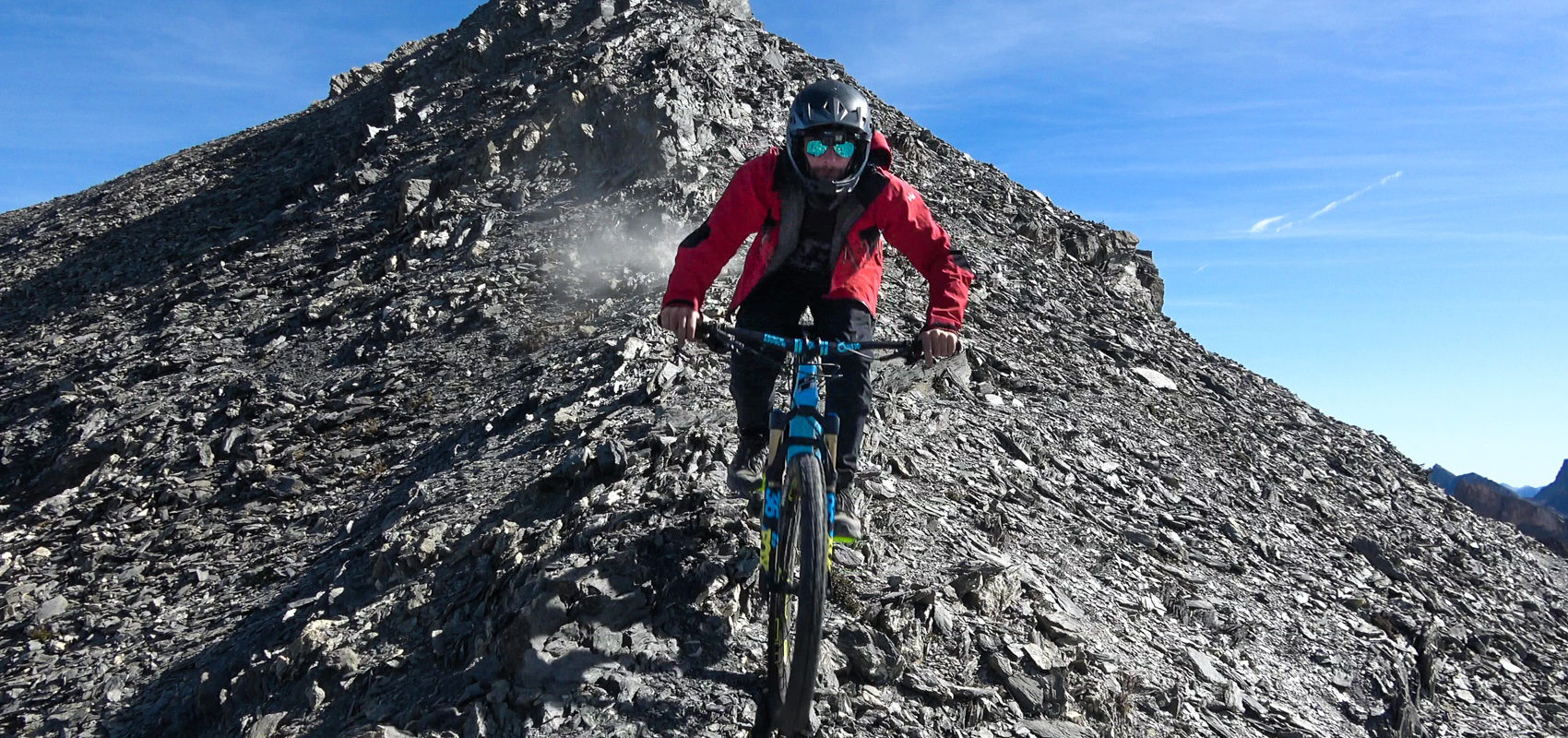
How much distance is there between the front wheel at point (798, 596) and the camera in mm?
4020

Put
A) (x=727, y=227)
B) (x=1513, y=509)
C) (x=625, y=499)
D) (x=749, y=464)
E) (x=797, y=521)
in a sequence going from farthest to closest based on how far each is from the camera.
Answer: (x=1513, y=509) < (x=625, y=499) < (x=749, y=464) < (x=727, y=227) < (x=797, y=521)

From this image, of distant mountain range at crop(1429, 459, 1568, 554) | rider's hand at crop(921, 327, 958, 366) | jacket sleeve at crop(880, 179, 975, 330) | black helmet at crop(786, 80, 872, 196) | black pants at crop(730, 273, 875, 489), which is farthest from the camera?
distant mountain range at crop(1429, 459, 1568, 554)

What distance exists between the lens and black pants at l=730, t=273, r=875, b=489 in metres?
4.94

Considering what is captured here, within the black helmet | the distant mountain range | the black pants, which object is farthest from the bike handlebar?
the distant mountain range

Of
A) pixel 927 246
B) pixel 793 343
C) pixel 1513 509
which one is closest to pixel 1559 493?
pixel 1513 509

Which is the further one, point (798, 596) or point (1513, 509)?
point (1513, 509)

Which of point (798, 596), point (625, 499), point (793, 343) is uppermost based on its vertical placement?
point (793, 343)

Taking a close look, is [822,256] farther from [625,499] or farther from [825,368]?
[625,499]

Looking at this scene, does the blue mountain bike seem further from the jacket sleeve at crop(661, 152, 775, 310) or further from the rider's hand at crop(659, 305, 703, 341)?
the jacket sleeve at crop(661, 152, 775, 310)

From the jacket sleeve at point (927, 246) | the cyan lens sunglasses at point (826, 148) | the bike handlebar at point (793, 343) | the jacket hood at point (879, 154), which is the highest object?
the jacket hood at point (879, 154)

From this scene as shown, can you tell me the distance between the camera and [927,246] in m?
5.26

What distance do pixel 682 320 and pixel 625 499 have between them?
216 centimetres

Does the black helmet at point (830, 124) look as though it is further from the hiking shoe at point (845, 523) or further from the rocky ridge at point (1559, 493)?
the rocky ridge at point (1559, 493)

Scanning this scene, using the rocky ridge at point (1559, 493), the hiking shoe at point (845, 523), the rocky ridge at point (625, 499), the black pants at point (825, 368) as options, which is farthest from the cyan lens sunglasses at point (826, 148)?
the rocky ridge at point (1559, 493)
